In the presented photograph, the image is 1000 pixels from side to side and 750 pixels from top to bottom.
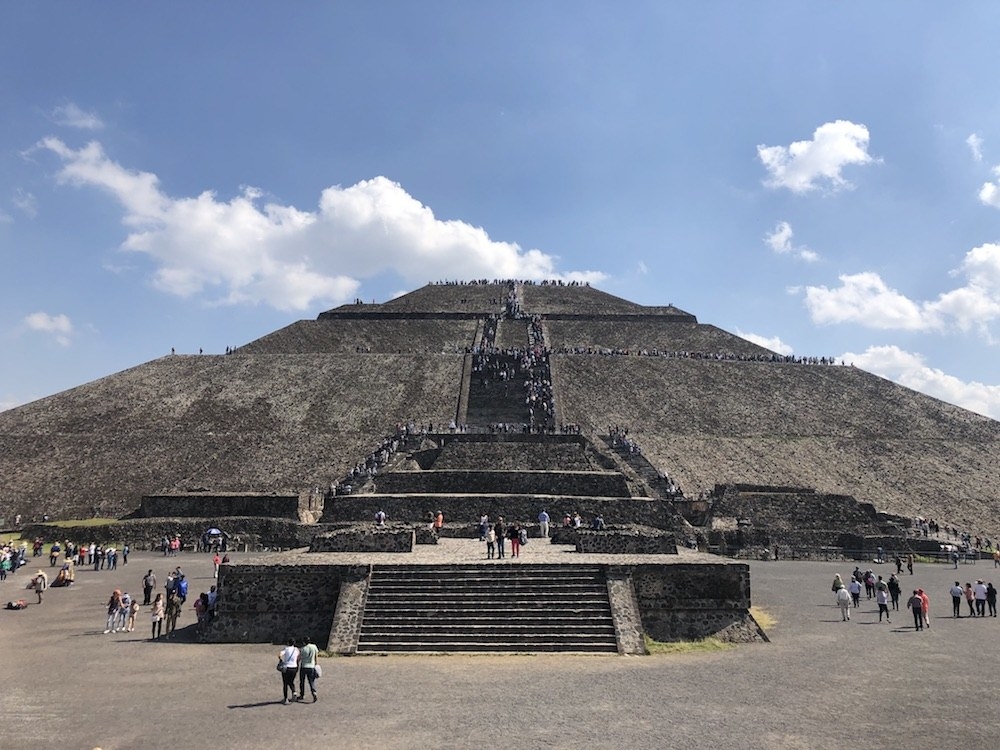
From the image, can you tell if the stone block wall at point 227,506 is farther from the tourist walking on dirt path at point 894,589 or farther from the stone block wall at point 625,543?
the tourist walking on dirt path at point 894,589

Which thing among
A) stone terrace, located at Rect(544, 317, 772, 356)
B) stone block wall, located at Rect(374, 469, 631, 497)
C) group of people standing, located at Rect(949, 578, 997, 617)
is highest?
stone terrace, located at Rect(544, 317, 772, 356)

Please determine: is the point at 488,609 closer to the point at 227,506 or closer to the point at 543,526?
the point at 543,526

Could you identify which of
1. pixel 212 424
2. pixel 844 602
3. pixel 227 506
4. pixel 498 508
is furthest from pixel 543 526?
pixel 212 424

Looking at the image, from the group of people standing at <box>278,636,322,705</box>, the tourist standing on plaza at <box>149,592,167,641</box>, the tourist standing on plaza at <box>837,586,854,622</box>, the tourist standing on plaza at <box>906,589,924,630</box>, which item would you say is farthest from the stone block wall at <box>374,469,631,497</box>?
the group of people standing at <box>278,636,322,705</box>

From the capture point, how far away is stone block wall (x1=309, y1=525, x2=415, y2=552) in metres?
13.5

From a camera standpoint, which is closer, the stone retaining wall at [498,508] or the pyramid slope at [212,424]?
the stone retaining wall at [498,508]

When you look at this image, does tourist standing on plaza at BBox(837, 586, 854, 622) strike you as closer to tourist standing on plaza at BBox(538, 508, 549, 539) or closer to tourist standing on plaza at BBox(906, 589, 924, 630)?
tourist standing on plaza at BBox(906, 589, 924, 630)

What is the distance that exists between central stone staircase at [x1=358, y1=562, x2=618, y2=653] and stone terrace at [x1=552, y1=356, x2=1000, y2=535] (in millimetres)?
15187

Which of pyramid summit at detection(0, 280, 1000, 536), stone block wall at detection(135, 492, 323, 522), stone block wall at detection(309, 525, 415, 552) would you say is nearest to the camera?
stone block wall at detection(309, 525, 415, 552)

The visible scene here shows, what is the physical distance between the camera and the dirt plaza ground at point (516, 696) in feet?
21.8

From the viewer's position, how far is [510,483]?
2192 centimetres

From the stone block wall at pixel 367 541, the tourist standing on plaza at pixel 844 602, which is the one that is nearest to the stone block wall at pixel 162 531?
the stone block wall at pixel 367 541

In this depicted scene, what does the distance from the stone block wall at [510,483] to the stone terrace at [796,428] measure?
4.83m

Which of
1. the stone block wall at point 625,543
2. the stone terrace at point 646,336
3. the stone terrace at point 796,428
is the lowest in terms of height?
the stone block wall at point 625,543
